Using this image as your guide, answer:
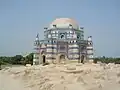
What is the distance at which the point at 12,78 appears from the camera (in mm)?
18422

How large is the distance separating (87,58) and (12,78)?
1706 centimetres

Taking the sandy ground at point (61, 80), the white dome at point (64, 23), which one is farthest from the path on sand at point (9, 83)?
the white dome at point (64, 23)

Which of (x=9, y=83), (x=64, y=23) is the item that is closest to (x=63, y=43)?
(x=64, y=23)

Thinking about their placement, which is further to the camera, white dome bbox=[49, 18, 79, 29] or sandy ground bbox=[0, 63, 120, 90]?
white dome bbox=[49, 18, 79, 29]

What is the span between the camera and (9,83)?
664 inches

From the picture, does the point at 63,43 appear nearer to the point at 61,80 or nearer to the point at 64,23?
the point at 64,23

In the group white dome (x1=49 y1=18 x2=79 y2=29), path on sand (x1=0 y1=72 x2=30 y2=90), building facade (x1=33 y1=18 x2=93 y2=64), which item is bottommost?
path on sand (x1=0 y1=72 x2=30 y2=90)

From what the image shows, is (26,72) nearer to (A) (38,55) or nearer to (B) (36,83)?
(B) (36,83)

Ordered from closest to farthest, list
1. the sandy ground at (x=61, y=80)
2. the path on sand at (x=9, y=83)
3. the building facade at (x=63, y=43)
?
the sandy ground at (x=61, y=80)
the path on sand at (x=9, y=83)
the building facade at (x=63, y=43)

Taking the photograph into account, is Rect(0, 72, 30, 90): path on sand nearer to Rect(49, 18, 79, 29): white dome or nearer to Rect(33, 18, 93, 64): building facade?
Rect(33, 18, 93, 64): building facade

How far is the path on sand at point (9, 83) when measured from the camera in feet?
50.6

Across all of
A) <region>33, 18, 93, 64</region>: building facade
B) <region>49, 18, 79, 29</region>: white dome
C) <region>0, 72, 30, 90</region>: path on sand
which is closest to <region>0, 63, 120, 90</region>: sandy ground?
<region>0, 72, 30, 90</region>: path on sand

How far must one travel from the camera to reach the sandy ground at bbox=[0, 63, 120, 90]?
15.1 m

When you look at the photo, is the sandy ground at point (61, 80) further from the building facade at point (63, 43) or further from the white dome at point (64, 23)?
the white dome at point (64, 23)
